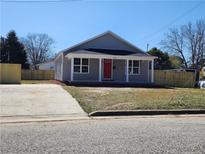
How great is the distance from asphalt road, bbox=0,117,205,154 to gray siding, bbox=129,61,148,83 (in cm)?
2251

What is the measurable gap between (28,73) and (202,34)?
35132mm

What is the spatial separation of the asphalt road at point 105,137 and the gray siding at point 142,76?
886 inches

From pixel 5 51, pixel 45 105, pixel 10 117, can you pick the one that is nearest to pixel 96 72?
pixel 45 105

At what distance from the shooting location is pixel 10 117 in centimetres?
1209

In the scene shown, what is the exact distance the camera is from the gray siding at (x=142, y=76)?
33631mm

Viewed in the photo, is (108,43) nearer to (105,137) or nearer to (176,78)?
(176,78)

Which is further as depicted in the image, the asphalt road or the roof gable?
the roof gable

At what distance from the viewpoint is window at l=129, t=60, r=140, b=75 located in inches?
1326

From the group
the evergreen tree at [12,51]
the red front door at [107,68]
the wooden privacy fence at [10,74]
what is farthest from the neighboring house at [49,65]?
the wooden privacy fence at [10,74]

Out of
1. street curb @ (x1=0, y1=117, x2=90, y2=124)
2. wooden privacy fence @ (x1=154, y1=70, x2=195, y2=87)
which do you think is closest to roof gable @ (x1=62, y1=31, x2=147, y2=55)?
wooden privacy fence @ (x1=154, y1=70, x2=195, y2=87)

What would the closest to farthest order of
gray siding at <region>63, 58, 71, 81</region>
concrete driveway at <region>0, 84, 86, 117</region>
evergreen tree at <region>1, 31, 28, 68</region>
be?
concrete driveway at <region>0, 84, 86, 117</region> < gray siding at <region>63, 58, 71, 81</region> < evergreen tree at <region>1, 31, 28, 68</region>

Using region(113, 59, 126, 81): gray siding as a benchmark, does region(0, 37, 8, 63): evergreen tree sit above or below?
above

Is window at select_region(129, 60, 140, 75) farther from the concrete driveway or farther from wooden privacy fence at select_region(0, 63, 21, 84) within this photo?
the concrete driveway

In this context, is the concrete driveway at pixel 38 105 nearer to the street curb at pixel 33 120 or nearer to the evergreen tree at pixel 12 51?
the street curb at pixel 33 120
